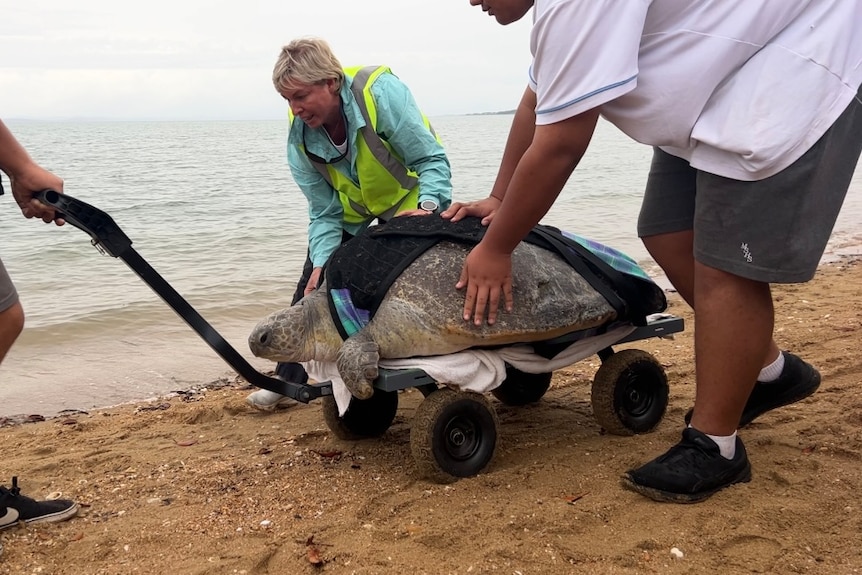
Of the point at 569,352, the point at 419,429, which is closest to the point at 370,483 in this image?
the point at 419,429

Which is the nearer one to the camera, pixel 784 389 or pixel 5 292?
pixel 5 292

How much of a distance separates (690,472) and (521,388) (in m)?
1.30

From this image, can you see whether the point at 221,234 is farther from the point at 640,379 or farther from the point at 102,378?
the point at 640,379

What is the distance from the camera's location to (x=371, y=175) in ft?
12.1

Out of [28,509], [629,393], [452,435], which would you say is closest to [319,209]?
[452,435]

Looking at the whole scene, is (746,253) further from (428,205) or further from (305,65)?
(305,65)

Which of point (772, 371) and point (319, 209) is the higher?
point (319, 209)

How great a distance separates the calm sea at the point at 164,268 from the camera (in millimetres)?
5367

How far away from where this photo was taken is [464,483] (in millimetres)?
2709

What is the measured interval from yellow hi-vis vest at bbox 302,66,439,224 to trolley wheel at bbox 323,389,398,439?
1.03 m

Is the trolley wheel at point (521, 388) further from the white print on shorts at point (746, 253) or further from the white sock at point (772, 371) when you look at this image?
the white print on shorts at point (746, 253)

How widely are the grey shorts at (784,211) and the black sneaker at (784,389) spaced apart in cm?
85

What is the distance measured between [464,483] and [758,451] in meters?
1.09

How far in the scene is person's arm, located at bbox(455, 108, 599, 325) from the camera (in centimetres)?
210
